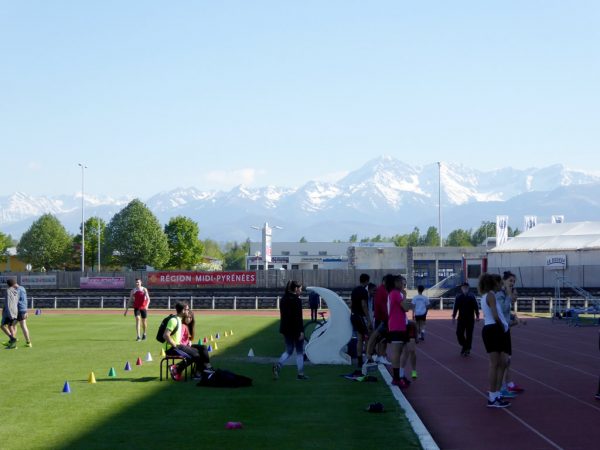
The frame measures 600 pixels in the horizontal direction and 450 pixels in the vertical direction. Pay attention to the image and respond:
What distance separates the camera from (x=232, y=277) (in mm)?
74562

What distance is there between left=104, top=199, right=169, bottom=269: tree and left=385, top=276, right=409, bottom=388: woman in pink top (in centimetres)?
9243

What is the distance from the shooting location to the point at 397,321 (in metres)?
15.7

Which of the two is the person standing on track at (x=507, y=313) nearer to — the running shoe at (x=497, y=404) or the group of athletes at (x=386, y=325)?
the running shoe at (x=497, y=404)

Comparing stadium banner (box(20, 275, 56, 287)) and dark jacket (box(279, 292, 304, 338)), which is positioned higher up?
stadium banner (box(20, 275, 56, 287))

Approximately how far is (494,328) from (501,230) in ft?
262

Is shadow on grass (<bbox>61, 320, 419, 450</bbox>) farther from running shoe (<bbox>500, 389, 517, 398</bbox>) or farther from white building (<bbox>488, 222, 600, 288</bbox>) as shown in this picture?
white building (<bbox>488, 222, 600, 288</bbox>)

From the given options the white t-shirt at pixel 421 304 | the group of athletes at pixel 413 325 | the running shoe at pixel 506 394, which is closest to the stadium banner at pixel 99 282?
the white t-shirt at pixel 421 304

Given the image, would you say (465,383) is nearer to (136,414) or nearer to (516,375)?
(516,375)

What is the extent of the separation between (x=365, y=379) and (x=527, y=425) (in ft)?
16.5

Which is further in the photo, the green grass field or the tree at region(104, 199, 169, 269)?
the tree at region(104, 199, 169, 269)

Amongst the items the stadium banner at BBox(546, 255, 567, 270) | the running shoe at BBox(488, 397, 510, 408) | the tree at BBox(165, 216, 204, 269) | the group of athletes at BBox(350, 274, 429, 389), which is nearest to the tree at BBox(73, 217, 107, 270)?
the tree at BBox(165, 216, 204, 269)

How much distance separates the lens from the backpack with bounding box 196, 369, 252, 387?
15.6 metres

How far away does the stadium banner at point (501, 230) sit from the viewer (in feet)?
295

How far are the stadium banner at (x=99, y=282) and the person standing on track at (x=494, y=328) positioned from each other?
2497 inches
